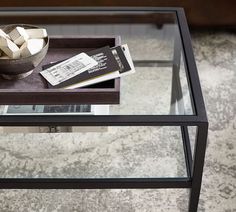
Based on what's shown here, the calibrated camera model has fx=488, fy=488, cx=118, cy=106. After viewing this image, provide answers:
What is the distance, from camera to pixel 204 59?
230cm

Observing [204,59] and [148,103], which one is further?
[204,59]

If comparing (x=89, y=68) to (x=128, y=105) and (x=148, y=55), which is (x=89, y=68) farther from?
(x=148, y=55)

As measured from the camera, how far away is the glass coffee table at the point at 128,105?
137cm

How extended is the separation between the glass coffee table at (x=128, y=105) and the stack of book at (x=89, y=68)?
0.03 m

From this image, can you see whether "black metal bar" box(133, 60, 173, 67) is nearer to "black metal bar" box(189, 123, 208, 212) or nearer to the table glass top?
the table glass top

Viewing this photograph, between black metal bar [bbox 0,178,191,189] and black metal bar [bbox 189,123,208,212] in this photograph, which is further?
black metal bar [bbox 0,178,191,189]

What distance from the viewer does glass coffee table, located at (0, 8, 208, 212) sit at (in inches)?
53.8

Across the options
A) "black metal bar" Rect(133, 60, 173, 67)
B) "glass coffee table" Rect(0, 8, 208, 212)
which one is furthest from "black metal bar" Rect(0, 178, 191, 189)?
"black metal bar" Rect(133, 60, 173, 67)

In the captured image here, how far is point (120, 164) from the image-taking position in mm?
1725

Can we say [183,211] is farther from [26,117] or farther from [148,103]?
[26,117]

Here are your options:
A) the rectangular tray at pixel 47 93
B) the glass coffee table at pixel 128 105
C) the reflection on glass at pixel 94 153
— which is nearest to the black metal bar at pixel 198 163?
the glass coffee table at pixel 128 105

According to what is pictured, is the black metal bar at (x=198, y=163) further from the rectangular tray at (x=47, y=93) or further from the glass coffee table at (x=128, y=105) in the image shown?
the rectangular tray at (x=47, y=93)

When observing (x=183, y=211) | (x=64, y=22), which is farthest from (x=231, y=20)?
(x=183, y=211)

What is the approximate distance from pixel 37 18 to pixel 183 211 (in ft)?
3.06
